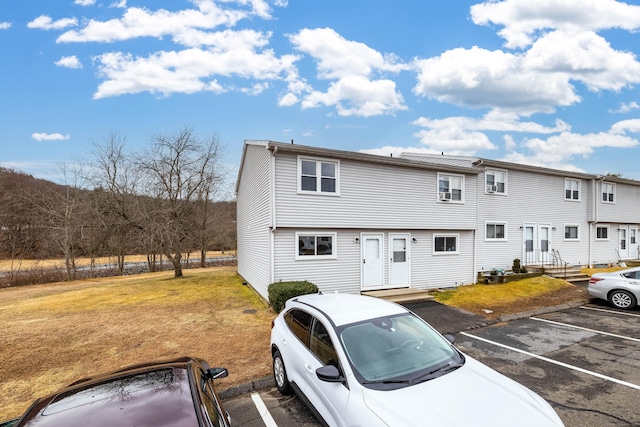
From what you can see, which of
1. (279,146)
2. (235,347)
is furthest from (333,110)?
(235,347)

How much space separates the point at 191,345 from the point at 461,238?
12.5 metres

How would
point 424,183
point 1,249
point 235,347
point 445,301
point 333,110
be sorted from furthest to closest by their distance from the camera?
point 1,249 < point 333,110 < point 424,183 < point 445,301 < point 235,347

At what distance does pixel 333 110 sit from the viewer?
69.7 ft

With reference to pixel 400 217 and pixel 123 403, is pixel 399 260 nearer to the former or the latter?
pixel 400 217

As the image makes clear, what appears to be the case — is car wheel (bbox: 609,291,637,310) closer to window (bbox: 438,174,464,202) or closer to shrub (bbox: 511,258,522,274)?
shrub (bbox: 511,258,522,274)

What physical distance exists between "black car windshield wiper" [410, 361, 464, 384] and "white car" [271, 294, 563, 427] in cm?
1

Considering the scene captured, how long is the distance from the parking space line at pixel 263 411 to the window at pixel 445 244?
35.9 ft

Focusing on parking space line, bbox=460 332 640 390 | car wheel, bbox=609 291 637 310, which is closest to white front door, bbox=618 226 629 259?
car wheel, bbox=609 291 637 310

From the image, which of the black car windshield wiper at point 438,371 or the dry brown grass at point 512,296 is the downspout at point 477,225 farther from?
the black car windshield wiper at point 438,371

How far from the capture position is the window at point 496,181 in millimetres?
16203

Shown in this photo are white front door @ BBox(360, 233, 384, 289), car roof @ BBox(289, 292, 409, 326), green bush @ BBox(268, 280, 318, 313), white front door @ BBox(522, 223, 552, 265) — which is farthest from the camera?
white front door @ BBox(522, 223, 552, 265)

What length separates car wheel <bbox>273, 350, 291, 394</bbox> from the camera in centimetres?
490

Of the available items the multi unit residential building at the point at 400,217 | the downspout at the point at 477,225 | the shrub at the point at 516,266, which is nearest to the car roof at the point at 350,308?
the multi unit residential building at the point at 400,217

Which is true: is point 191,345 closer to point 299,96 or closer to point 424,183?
point 424,183
